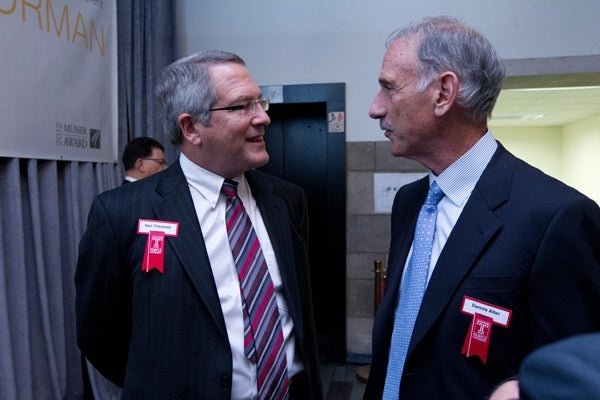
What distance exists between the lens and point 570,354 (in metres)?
0.38

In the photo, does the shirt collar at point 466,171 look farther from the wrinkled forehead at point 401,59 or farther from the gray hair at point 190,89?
the gray hair at point 190,89

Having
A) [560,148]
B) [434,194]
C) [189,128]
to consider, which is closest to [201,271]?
[189,128]

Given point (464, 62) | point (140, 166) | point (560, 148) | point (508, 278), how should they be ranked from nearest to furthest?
point (508, 278) → point (464, 62) → point (140, 166) → point (560, 148)

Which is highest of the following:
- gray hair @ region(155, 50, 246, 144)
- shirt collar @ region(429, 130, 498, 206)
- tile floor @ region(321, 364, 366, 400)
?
gray hair @ region(155, 50, 246, 144)

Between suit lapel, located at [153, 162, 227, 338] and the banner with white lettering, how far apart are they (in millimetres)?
1097

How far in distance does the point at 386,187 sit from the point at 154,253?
2704 mm

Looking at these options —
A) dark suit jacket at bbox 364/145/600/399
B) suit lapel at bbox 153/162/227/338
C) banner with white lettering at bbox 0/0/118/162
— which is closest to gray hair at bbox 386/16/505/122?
dark suit jacket at bbox 364/145/600/399

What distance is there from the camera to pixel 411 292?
3.72ft

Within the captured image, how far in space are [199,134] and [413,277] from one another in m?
0.76

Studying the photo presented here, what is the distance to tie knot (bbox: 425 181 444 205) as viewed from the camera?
1190 mm

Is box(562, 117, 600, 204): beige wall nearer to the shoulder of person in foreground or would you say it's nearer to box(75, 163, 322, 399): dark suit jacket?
box(75, 163, 322, 399): dark suit jacket

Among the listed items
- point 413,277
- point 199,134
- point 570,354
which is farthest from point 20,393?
point 570,354

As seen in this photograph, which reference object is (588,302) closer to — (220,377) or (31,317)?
(220,377)

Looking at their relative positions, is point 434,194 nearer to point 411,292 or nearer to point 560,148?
point 411,292
